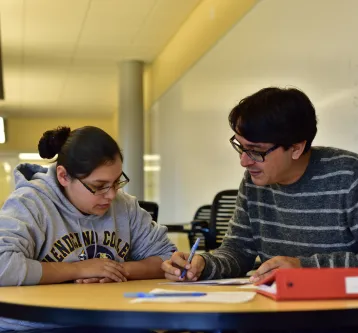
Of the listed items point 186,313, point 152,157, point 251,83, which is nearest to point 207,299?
point 186,313

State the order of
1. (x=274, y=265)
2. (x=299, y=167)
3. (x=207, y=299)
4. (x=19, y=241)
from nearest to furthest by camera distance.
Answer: (x=207, y=299)
(x=274, y=265)
(x=19, y=241)
(x=299, y=167)

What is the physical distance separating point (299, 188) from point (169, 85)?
5987 millimetres

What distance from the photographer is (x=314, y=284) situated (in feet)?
4.25

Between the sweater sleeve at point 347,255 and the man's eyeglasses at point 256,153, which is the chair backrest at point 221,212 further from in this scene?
the sweater sleeve at point 347,255

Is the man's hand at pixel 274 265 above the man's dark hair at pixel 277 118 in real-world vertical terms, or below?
below

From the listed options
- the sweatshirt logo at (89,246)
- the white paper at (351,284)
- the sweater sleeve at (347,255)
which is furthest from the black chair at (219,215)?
the white paper at (351,284)

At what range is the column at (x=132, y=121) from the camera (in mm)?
8820

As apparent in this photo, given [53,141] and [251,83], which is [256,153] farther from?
[251,83]

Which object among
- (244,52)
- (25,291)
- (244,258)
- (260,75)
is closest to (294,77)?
(260,75)

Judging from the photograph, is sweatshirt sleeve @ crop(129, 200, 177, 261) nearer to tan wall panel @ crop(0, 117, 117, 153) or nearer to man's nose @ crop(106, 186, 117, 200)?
man's nose @ crop(106, 186, 117, 200)

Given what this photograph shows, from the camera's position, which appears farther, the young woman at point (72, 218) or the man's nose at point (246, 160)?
the man's nose at point (246, 160)

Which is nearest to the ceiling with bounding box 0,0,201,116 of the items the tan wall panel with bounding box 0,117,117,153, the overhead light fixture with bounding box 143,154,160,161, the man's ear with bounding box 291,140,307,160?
the overhead light fixture with bounding box 143,154,160,161

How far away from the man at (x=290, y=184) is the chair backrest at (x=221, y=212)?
217cm

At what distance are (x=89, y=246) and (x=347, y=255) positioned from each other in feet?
2.48
